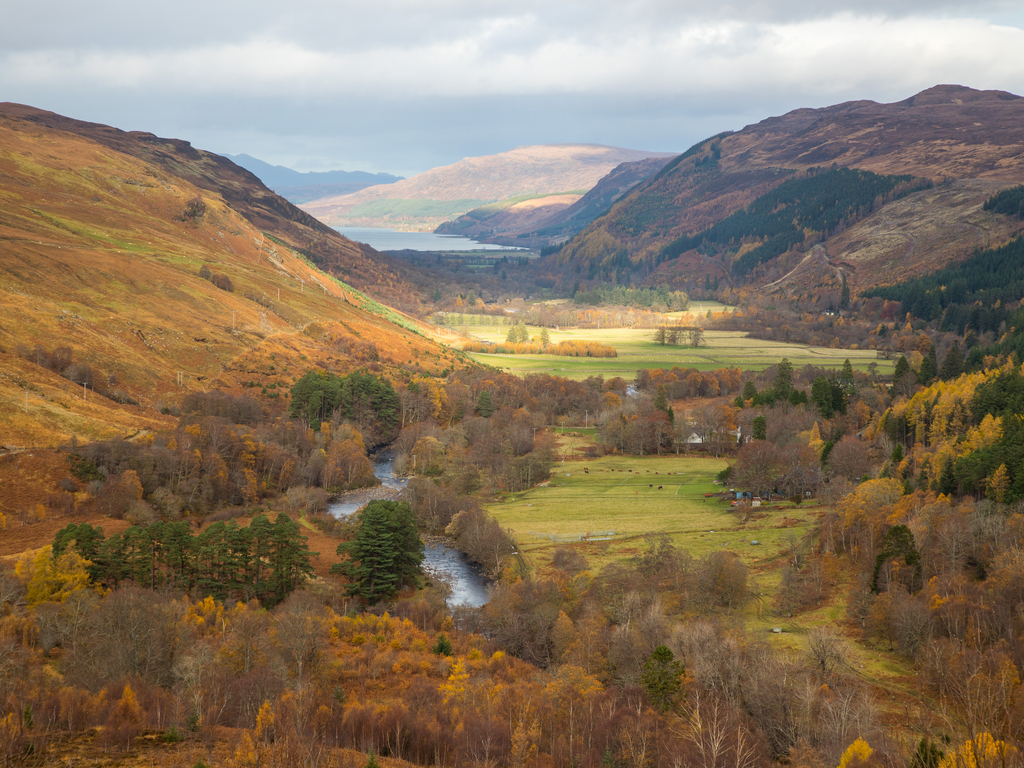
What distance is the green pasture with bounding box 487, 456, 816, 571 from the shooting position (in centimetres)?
7906

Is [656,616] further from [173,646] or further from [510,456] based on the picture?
[510,456]

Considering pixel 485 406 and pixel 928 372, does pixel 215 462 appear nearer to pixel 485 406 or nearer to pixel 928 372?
pixel 485 406

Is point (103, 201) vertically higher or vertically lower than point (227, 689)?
higher

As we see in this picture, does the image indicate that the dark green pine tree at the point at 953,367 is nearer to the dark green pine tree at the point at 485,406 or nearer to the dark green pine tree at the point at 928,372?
the dark green pine tree at the point at 928,372

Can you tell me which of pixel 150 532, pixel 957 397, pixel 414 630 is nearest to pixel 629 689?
pixel 414 630

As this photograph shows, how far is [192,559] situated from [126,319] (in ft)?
263

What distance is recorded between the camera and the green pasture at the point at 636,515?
259 ft

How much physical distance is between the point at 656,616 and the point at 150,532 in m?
41.4

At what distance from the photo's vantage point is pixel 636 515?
91125mm

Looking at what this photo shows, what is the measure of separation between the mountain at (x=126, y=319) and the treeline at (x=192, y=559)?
29519 mm

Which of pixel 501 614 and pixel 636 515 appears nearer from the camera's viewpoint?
pixel 501 614

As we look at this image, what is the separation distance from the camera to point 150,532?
6369 cm

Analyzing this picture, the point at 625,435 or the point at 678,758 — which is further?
the point at 625,435

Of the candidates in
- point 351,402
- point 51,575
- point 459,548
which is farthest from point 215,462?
point 351,402
